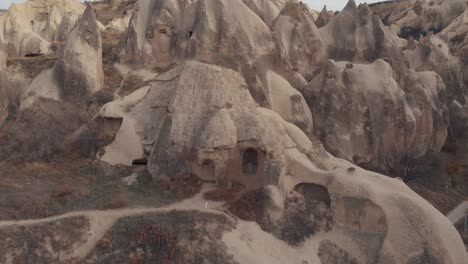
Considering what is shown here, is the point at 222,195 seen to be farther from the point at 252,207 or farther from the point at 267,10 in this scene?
the point at 267,10

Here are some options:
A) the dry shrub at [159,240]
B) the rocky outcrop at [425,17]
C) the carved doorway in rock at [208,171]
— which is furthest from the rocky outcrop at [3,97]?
the rocky outcrop at [425,17]

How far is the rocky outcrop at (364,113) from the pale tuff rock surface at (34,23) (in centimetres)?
2420

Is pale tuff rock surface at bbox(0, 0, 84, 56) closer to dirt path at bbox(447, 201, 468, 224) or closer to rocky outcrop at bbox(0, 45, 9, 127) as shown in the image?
rocky outcrop at bbox(0, 45, 9, 127)

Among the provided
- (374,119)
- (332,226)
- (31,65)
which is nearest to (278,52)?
(374,119)

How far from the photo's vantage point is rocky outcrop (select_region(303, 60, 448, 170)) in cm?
2683

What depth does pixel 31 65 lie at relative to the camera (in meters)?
30.1

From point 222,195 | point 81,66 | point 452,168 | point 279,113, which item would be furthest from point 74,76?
point 452,168

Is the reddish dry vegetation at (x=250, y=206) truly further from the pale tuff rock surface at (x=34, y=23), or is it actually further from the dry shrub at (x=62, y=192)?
the pale tuff rock surface at (x=34, y=23)

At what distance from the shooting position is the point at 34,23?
5909cm

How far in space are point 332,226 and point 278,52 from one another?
1242 cm

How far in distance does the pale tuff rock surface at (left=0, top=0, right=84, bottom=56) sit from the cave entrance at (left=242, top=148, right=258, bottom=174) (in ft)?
79.5

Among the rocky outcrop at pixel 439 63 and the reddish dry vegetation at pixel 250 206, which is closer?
the reddish dry vegetation at pixel 250 206

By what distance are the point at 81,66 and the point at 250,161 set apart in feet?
39.7

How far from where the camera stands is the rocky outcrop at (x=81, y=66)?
87.7 feet
